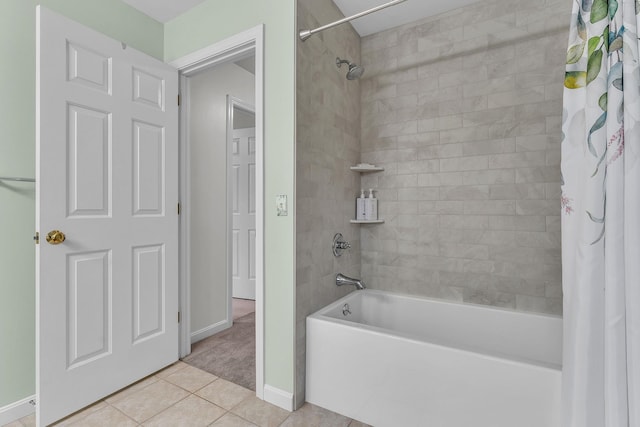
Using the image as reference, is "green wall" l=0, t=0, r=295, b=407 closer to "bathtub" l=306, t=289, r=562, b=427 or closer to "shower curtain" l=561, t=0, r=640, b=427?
"bathtub" l=306, t=289, r=562, b=427

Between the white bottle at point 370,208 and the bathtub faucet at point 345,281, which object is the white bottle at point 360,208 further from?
the bathtub faucet at point 345,281

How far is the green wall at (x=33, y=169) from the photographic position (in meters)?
1.59

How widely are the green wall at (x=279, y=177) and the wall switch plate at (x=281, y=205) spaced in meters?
0.03

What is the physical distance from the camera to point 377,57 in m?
2.40

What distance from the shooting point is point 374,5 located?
6.96 ft

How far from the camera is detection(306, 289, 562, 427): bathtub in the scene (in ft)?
4.13

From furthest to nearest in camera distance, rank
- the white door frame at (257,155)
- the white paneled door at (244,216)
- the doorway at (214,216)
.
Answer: the white paneled door at (244,216), the doorway at (214,216), the white door frame at (257,155)

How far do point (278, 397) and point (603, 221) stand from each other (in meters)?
1.68

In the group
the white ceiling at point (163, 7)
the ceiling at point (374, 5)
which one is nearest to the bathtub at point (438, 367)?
the ceiling at point (374, 5)

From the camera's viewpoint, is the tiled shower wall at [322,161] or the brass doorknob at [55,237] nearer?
the brass doorknob at [55,237]

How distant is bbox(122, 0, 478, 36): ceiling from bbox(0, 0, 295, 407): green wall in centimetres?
27

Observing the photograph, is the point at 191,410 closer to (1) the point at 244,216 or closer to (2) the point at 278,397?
(2) the point at 278,397

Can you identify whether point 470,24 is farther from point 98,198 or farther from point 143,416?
point 143,416

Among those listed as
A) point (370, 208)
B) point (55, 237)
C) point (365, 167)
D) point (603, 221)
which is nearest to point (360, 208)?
point (370, 208)
